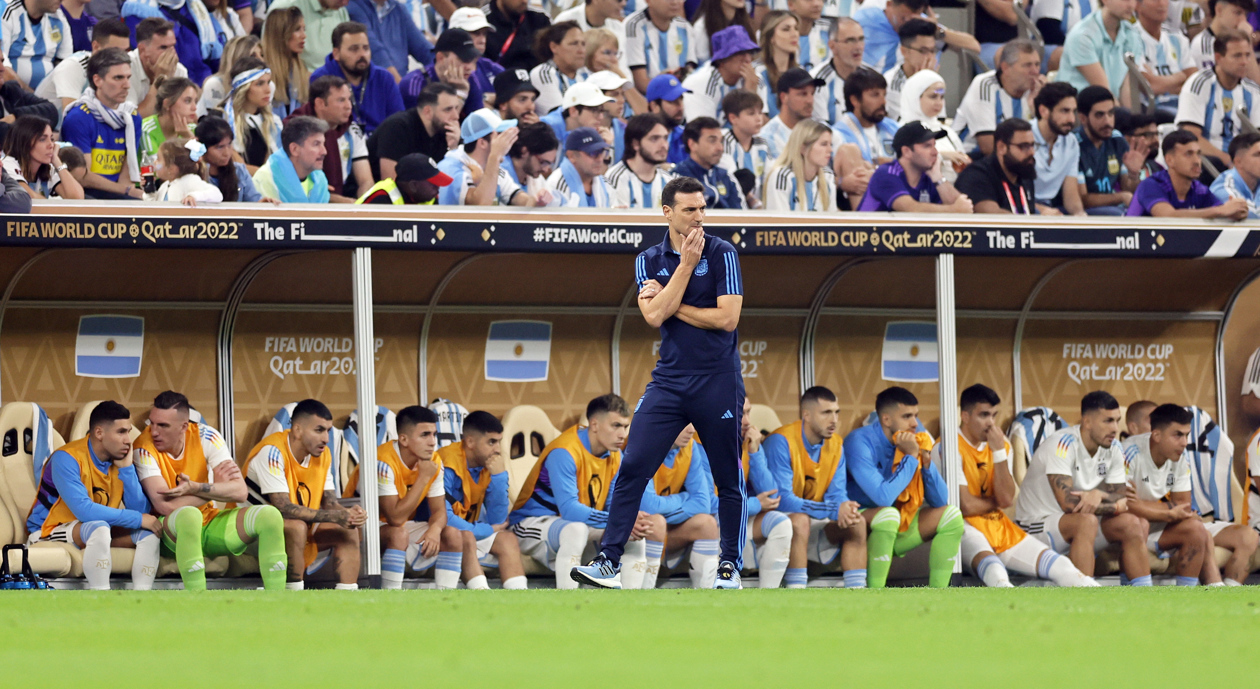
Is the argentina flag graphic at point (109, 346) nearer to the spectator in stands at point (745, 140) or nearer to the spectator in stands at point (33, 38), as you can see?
the spectator in stands at point (33, 38)

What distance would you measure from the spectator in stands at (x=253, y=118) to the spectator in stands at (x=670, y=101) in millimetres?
2823

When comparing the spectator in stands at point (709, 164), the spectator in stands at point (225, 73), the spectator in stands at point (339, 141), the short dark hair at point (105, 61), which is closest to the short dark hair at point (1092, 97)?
the spectator in stands at point (709, 164)

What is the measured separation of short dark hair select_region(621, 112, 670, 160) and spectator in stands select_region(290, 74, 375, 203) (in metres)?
1.59

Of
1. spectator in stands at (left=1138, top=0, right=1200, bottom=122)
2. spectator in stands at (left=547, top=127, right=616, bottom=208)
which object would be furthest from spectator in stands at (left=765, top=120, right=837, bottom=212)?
spectator in stands at (left=1138, top=0, right=1200, bottom=122)

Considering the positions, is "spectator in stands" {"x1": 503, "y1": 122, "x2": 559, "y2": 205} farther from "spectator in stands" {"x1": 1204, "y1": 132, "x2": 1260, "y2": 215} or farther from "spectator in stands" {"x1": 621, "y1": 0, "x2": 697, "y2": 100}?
"spectator in stands" {"x1": 1204, "y1": 132, "x2": 1260, "y2": 215}

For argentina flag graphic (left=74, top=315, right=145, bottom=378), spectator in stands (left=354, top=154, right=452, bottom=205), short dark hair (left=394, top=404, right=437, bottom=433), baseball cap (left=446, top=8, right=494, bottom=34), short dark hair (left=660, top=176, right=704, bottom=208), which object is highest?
baseball cap (left=446, top=8, right=494, bottom=34)

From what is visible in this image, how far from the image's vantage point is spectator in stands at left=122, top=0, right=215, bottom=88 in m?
10.9

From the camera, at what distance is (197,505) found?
888cm

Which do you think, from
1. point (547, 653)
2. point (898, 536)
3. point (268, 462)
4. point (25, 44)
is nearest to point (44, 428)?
point (268, 462)

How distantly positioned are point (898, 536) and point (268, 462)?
358 centimetres

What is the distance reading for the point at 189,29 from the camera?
35.9 feet

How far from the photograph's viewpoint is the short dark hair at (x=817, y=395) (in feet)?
31.9

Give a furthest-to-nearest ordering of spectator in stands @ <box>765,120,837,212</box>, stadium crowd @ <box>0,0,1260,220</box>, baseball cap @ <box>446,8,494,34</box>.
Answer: baseball cap @ <box>446,8,494,34</box> < spectator in stands @ <box>765,120,837,212</box> < stadium crowd @ <box>0,0,1260,220</box>

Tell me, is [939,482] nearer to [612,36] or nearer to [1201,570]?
[1201,570]
